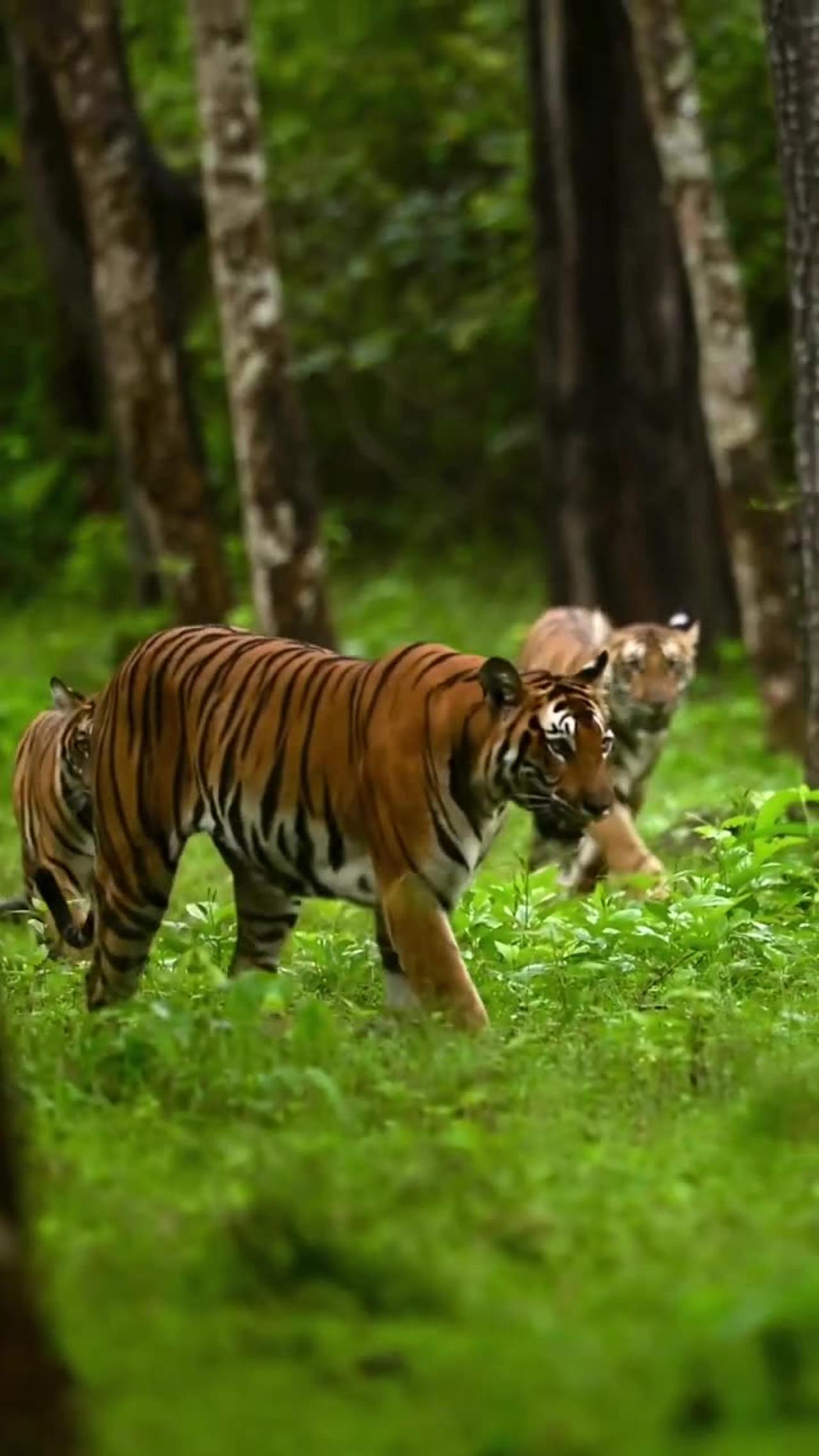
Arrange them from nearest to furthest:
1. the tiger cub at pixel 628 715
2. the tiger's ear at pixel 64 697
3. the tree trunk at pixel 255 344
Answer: the tiger's ear at pixel 64 697, the tiger cub at pixel 628 715, the tree trunk at pixel 255 344

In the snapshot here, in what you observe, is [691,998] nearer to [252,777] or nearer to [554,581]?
[252,777]

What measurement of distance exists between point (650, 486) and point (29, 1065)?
37.0 feet

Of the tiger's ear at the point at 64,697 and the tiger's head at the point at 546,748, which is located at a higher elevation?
the tiger's head at the point at 546,748

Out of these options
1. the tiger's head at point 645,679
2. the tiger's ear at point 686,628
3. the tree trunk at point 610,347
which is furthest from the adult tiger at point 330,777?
the tree trunk at point 610,347

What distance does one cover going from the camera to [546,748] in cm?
693

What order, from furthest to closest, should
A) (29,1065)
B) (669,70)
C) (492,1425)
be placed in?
(669,70)
(29,1065)
(492,1425)

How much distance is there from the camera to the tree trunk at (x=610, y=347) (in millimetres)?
16656

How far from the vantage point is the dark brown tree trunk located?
3.58m

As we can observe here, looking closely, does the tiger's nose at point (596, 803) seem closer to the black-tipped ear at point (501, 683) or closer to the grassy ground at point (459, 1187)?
the black-tipped ear at point (501, 683)

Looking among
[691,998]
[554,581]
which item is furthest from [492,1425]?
[554,581]

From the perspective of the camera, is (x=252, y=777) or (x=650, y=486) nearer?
(x=252, y=777)

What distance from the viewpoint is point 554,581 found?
17219mm

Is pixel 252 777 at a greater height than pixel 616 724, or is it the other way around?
pixel 252 777

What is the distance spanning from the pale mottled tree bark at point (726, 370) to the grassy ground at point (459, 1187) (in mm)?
5160
